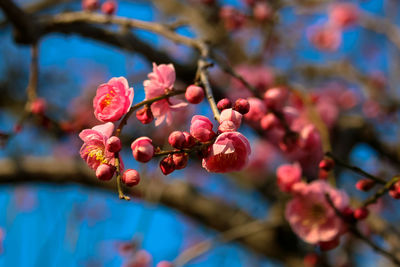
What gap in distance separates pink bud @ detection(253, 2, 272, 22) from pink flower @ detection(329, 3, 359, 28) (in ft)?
5.63

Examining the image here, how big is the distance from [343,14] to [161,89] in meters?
3.55

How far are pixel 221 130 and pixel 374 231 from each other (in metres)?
1.13

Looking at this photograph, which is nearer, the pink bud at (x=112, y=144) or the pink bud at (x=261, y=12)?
the pink bud at (x=112, y=144)

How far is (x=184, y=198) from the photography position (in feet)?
7.00

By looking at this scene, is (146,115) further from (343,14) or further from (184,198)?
(343,14)

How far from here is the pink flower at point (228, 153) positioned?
2.17 ft

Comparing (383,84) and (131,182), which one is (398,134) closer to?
(383,84)

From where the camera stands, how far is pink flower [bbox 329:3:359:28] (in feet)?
12.4

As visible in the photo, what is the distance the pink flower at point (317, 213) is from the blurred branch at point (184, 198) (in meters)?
0.78

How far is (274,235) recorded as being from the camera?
2066mm

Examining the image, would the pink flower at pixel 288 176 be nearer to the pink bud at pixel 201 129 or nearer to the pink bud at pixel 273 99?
the pink bud at pixel 273 99

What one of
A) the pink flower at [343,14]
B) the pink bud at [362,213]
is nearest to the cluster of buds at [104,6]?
the pink bud at [362,213]

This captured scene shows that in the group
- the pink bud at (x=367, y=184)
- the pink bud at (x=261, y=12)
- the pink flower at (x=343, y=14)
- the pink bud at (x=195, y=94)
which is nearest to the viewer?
the pink bud at (x=195, y=94)

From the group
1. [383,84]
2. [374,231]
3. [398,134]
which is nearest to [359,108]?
[383,84]
